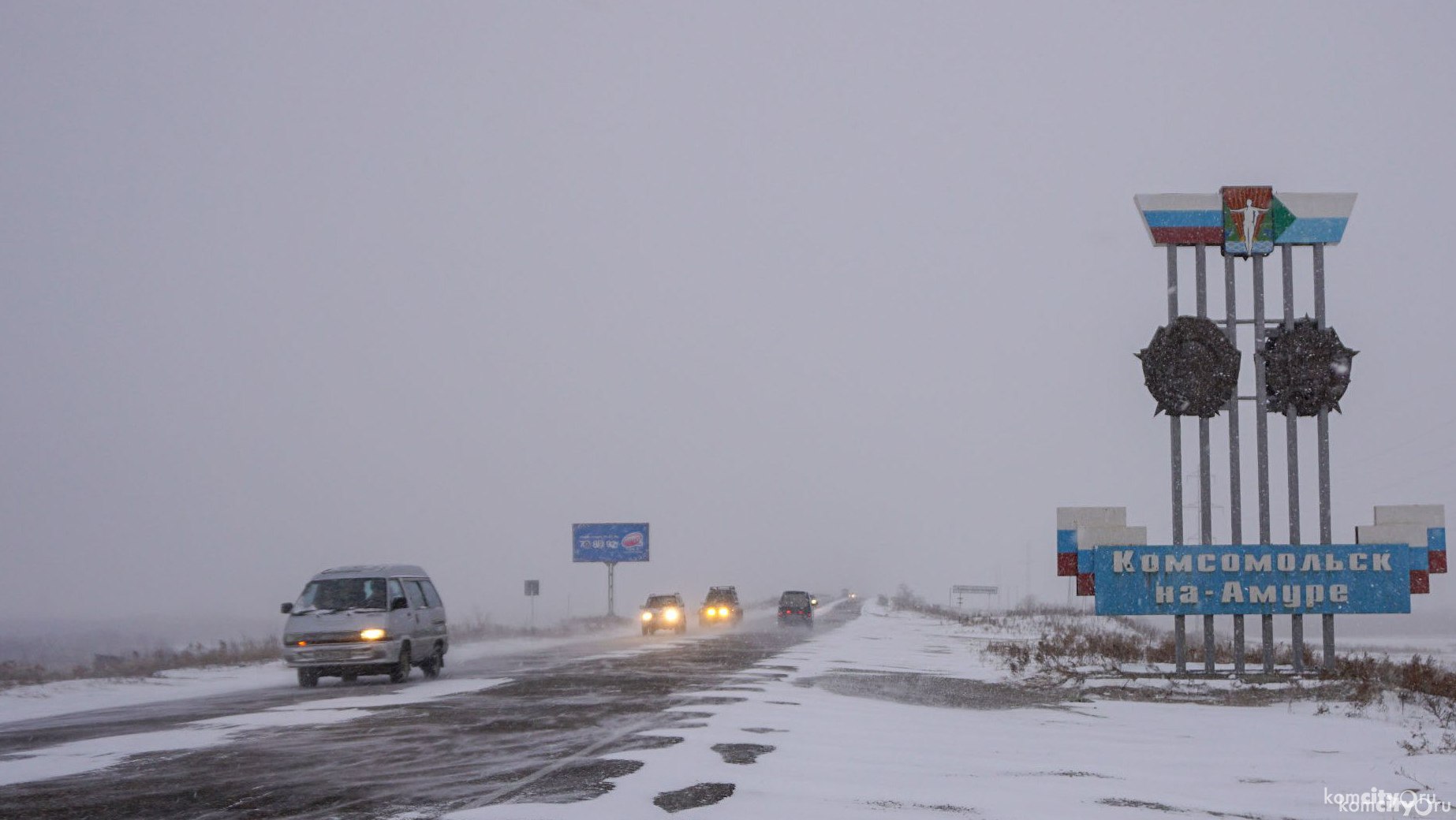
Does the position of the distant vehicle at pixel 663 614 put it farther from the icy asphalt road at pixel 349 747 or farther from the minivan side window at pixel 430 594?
the icy asphalt road at pixel 349 747

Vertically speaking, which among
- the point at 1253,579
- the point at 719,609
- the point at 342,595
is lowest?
the point at 719,609

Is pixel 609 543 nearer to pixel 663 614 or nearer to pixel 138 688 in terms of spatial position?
pixel 663 614

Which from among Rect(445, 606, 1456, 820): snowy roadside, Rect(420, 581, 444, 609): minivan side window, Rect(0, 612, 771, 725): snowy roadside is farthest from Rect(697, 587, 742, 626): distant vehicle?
Rect(445, 606, 1456, 820): snowy roadside

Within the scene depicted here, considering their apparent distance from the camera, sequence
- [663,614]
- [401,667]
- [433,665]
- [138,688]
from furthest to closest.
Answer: [663,614]
[433,665]
[138,688]
[401,667]

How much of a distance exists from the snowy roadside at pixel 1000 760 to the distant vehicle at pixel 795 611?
138 feet

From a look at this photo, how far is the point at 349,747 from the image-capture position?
12.5m

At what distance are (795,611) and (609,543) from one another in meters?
21.3

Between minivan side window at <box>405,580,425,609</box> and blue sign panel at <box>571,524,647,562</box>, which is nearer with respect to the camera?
minivan side window at <box>405,580,425,609</box>

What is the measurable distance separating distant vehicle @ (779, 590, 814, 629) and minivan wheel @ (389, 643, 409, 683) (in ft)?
133

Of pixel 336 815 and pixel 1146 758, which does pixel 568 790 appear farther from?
pixel 1146 758

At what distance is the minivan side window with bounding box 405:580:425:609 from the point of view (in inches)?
933

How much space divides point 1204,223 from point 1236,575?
6.21 meters

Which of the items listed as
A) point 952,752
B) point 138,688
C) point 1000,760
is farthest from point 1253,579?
point 138,688

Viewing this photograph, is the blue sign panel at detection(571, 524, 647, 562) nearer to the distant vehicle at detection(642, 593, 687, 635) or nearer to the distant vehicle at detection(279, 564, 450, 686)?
the distant vehicle at detection(642, 593, 687, 635)
